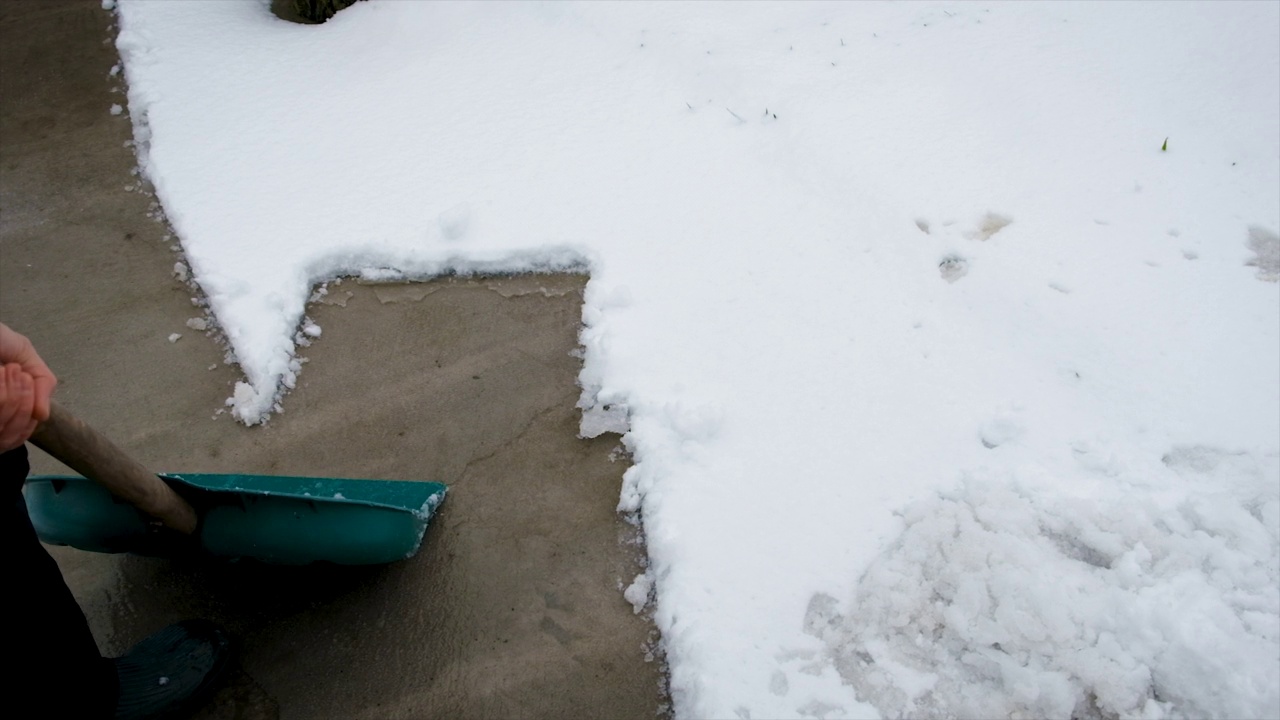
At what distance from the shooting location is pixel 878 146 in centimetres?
280

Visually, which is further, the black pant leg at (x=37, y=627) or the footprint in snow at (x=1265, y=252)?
the footprint in snow at (x=1265, y=252)

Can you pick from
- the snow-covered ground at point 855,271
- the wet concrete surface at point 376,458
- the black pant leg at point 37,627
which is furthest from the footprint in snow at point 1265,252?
the black pant leg at point 37,627

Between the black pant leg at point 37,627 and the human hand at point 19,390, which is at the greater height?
the human hand at point 19,390

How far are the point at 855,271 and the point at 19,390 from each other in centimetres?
203

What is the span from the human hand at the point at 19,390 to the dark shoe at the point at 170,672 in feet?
2.23

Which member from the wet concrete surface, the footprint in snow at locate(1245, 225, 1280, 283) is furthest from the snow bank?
the footprint in snow at locate(1245, 225, 1280, 283)

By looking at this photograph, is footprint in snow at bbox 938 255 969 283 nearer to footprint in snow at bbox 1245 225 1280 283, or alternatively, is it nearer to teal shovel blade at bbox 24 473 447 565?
footprint in snow at bbox 1245 225 1280 283

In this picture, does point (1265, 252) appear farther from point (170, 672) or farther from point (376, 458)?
point (170, 672)

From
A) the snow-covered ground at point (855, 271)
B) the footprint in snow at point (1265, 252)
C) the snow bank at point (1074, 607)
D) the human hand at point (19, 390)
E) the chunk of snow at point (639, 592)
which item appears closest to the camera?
the human hand at point (19, 390)

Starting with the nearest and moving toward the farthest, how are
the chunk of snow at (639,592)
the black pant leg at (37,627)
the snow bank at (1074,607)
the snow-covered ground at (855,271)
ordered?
the black pant leg at (37,627) → the snow bank at (1074,607) → the snow-covered ground at (855,271) → the chunk of snow at (639,592)

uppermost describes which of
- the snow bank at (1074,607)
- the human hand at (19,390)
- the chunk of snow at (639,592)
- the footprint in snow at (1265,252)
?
the human hand at (19,390)

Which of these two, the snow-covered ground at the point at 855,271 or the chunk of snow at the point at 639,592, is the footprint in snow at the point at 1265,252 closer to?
the snow-covered ground at the point at 855,271

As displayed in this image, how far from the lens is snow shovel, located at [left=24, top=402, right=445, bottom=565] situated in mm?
1882

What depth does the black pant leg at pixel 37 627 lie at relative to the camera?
4.88 feet
